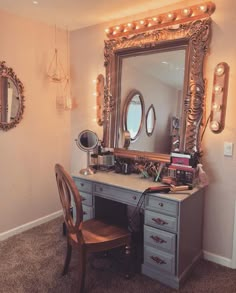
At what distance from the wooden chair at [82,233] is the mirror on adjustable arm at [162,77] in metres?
0.84

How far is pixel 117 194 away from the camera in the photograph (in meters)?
2.35

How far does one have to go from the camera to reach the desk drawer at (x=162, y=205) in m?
2.03

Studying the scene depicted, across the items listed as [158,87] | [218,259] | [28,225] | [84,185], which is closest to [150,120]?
[158,87]

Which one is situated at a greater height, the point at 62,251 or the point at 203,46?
the point at 203,46

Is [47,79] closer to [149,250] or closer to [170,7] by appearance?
[170,7]

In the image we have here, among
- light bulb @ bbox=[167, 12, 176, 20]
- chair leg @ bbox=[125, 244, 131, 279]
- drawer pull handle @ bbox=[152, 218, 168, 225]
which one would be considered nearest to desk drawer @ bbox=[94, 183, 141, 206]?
drawer pull handle @ bbox=[152, 218, 168, 225]

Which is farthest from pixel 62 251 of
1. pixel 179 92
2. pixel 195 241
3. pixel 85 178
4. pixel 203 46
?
pixel 203 46

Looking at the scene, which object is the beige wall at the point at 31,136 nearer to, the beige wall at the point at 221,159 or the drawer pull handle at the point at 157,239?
the beige wall at the point at 221,159

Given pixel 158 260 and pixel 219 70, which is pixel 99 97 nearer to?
pixel 219 70

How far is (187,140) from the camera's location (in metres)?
2.45

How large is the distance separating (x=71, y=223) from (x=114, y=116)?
Result: 1.33 meters

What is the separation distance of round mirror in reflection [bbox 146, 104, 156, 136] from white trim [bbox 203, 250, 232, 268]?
1250 mm

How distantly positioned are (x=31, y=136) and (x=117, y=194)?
1.30 m

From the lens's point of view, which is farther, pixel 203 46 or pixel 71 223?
pixel 203 46
